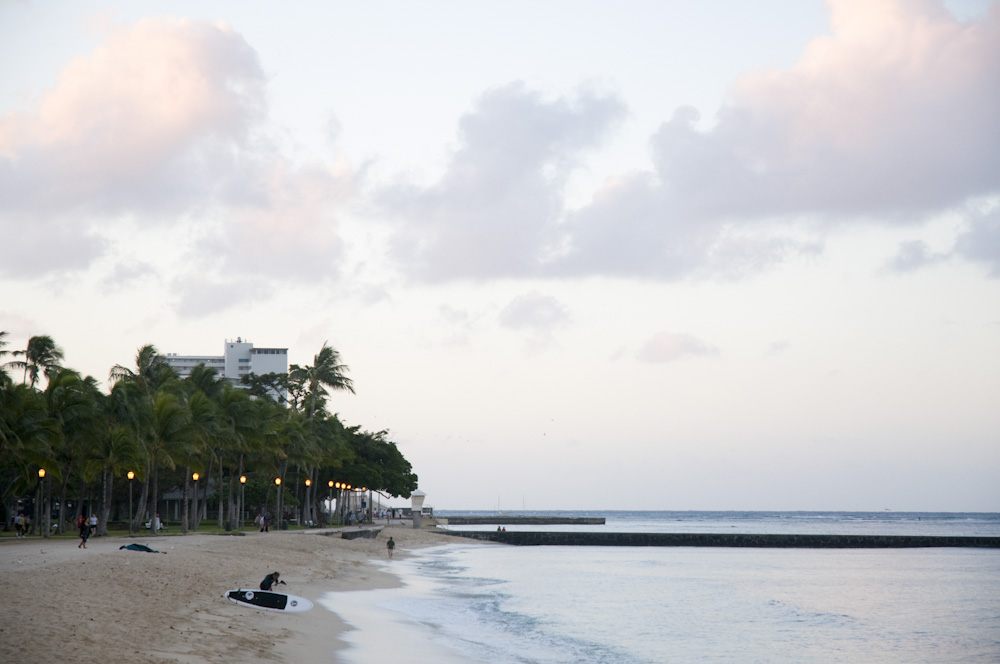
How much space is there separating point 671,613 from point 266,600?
1579cm

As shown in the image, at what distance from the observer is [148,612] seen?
16172 millimetres

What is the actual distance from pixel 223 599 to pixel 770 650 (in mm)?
14693

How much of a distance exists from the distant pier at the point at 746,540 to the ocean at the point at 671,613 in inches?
932

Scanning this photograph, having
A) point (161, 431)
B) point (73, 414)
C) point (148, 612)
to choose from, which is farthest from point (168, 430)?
point (148, 612)

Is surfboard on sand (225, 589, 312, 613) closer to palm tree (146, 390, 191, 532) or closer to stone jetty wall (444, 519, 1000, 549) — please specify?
palm tree (146, 390, 191, 532)

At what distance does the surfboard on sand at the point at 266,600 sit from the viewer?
20516mm

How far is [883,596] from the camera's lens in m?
37.6

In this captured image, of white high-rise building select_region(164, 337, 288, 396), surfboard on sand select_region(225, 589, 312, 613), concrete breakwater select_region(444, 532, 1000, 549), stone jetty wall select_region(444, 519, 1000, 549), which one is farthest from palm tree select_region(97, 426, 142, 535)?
white high-rise building select_region(164, 337, 288, 396)

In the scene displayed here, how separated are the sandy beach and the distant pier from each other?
54.1m

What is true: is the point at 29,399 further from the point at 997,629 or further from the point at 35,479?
the point at 997,629

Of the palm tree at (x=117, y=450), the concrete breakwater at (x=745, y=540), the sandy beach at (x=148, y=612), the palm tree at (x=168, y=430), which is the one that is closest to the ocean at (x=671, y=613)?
the sandy beach at (x=148, y=612)

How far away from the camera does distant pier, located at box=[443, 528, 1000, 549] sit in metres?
79.4

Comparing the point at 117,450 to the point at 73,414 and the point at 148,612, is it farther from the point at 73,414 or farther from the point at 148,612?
the point at 148,612

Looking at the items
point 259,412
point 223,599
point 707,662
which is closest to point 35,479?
point 259,412
